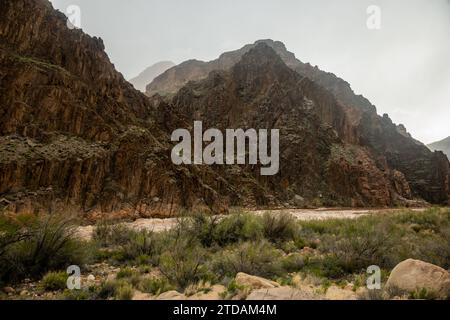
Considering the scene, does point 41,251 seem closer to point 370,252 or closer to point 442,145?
point 370,252

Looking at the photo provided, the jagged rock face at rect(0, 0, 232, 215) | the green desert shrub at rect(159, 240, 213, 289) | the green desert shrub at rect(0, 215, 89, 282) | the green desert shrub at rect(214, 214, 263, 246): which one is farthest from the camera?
the jagged rock face at rect(0, 0, 232, 215)

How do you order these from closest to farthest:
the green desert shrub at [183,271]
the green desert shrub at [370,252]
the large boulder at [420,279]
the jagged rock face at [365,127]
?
the large boulder at [420,279] < the green desert shrub at [183,271] < the green desert shrub at [370,252] < the jagged rock face at [365,127]

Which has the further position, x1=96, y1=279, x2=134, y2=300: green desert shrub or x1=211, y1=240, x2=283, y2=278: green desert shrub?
x1=211, y1=240, x2=283, y2=278: green desert shrub

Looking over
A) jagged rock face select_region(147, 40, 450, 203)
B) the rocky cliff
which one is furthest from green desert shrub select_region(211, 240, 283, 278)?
jagged rock face select_region(147, 40, 450, 203)

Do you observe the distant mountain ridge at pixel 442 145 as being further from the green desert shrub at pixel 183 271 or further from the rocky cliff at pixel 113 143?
the green desert shrub at pixel 183 271

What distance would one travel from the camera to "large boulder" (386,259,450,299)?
5742mm

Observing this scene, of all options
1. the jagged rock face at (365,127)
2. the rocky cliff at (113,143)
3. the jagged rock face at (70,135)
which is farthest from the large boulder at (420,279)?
the jagged rock face at (365,127)

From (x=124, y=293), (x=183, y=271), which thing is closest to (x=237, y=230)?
(x=183, y=271)

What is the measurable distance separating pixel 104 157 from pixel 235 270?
2007 cm

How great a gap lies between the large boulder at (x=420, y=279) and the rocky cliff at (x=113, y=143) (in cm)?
1995

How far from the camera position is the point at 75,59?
30.0 metres

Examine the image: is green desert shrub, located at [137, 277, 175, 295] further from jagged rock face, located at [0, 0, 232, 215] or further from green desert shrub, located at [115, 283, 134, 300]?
jagged rock face, located at [0, 0, 232, 215]

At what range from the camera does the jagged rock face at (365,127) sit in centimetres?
6650

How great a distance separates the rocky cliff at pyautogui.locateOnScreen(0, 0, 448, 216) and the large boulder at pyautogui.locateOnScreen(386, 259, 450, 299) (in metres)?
19.9
